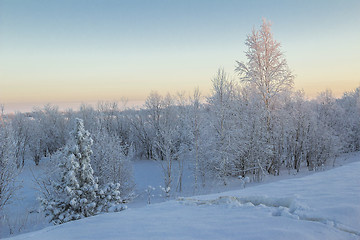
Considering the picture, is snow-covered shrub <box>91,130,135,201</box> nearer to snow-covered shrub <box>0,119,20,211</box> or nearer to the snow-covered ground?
snow-covered shrub <box>0,119,20,211</box>

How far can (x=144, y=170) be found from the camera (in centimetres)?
3409

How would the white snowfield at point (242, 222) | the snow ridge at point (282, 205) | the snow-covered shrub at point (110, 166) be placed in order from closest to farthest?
the white snowfield at point (242, 222), the snow ridge at point (282, 205), the snow-covered shrub at point (110, 166)

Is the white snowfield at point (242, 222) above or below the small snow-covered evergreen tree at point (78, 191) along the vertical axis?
above

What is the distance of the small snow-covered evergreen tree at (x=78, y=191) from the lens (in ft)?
41.7

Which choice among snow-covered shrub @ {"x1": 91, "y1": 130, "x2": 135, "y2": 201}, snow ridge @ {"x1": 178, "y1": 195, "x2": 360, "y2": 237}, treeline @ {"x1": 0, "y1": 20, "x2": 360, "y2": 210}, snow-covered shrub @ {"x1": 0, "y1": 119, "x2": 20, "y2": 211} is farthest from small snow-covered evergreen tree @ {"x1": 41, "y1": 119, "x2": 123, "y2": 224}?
snow ridge @ {"x1": 178, "y1": 195, "x2": 360, "y2": 237}

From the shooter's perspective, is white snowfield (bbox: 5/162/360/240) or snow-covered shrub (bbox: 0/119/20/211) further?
snow-covered shrub (bbox: 0/119/20/211)

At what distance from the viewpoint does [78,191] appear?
12891mm

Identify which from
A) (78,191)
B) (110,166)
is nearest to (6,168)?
(110,166)

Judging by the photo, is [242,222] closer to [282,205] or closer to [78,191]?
[282,205]

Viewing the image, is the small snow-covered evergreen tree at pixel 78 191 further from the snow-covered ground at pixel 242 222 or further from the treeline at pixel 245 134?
the snow-covered ground at pixel 242 222

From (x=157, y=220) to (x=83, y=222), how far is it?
156cm

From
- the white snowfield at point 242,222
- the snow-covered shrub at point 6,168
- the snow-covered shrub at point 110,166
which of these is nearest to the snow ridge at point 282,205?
the white snowfield at point 242,222

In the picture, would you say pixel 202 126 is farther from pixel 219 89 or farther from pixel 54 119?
pixel 54 119

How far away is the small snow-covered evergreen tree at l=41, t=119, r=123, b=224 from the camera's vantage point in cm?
1270
